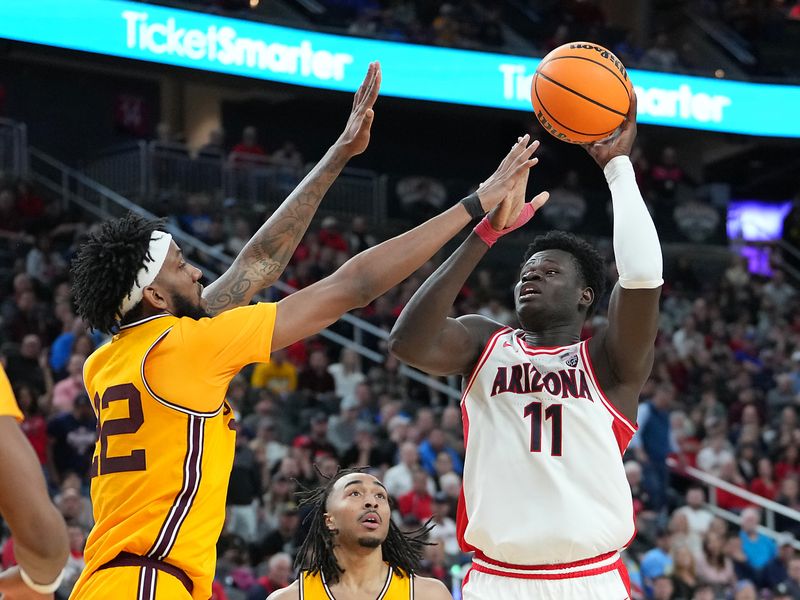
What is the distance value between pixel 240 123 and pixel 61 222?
6.43 meters

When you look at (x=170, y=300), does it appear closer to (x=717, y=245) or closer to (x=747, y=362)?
(x=747, y=362)

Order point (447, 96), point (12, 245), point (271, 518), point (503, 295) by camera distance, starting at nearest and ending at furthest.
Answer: point (271, 518)
point (12, 245)
point (503, 295)
point (447, 96)

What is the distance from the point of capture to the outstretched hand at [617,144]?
4734mm

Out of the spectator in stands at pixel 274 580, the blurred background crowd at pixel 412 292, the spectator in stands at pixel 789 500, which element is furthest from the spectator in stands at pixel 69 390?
the spectator in stands at pixel 789 500

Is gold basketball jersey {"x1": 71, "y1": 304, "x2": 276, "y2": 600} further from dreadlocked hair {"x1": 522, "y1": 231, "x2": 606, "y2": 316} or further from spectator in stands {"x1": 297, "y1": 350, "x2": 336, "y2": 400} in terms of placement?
spectator in stands {"x1": 297, "y1": 350, "x2": 336, "y2": 400}

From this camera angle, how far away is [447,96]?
728 inches

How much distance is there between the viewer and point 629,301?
4480 mm

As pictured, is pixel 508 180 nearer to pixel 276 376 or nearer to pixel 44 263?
pixel 276 376

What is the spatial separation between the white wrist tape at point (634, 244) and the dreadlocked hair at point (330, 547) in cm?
209

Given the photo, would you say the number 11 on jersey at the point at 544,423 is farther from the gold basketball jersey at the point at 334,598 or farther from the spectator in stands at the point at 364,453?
the spectator in stands at the point at 364,453

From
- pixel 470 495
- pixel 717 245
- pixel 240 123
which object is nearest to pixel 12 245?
pixel 240 123

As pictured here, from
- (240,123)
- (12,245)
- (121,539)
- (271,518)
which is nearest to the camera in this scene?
(121,539)

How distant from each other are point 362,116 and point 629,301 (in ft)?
3.76

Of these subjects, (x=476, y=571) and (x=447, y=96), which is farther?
(x=447, y=96)
